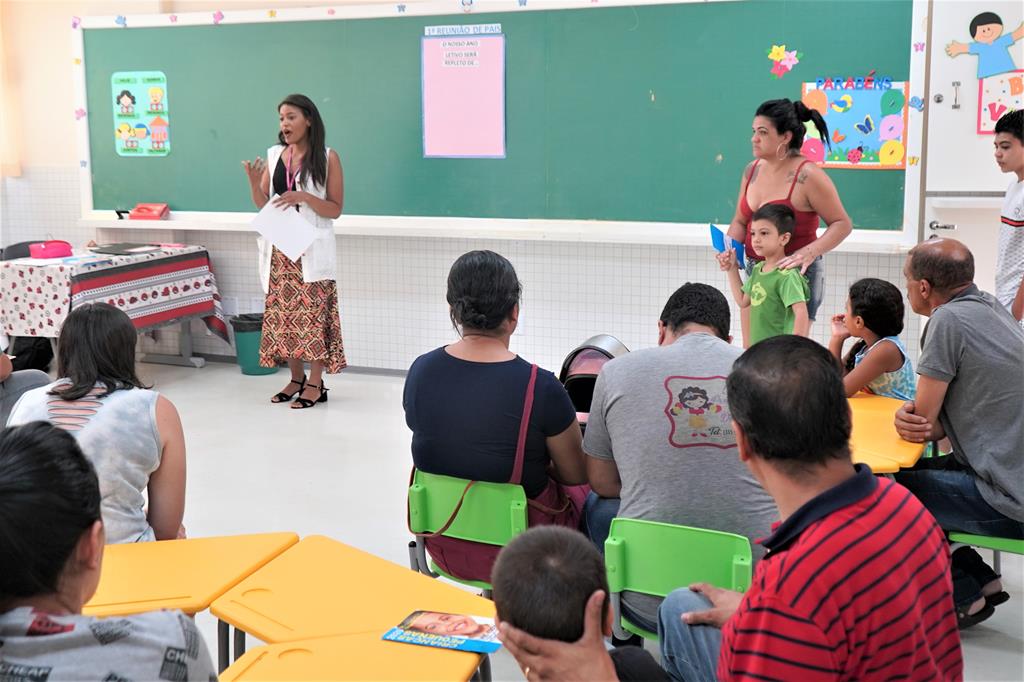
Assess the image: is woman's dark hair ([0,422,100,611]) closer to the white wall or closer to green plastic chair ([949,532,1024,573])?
green plastic chair ([949,532,1024,573])

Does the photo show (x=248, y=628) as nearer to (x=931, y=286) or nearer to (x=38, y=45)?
(x=931, y=286)

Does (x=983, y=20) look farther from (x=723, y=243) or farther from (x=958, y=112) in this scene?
(x=723, y=243)

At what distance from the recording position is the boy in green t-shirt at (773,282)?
4.04m

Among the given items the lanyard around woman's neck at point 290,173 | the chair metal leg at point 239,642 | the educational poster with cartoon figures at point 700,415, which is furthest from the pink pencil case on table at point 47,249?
the educational poster with cartoon figures at point 700,415

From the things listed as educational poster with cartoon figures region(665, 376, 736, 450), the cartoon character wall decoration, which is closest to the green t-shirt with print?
the cartoon character wall decoration

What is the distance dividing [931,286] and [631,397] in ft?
3.54

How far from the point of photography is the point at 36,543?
1370 mm

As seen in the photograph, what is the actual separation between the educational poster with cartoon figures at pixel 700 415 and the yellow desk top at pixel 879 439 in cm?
40

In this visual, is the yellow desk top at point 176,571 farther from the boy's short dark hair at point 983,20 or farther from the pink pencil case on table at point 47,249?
the pink pencil case on table at point 47,249

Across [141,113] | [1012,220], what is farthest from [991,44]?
[141,113]

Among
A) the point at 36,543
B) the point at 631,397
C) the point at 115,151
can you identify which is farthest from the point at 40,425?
the point at 115,151

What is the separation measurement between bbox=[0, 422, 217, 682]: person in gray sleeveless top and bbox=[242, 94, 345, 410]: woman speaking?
4.31 metres

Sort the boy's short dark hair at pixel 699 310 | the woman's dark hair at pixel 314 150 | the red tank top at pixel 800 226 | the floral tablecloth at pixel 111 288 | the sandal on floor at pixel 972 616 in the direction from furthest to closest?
the floral tablecloth at pixel 111 288 < the woman's dark hair at pixel 314 150 < the red tank top at pixel 800 226 < the sandal on floor at pixel 972 616 < the boy's short dark hair at pixel 699 310

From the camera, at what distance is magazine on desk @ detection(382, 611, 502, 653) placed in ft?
5.91
